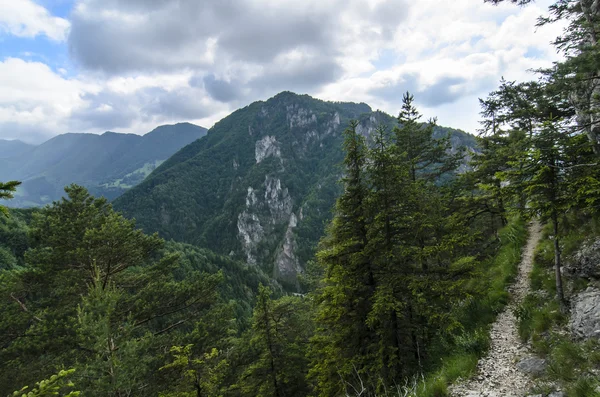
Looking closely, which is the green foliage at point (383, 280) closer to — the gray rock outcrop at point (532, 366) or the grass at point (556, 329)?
the grass at point (556, 329)

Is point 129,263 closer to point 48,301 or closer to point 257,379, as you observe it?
point 48,301

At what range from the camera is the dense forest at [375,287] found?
336 inches

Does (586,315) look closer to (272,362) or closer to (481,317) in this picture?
(481,317)

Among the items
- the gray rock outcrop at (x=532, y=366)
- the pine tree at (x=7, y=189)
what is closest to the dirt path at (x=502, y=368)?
the gray rock outcrop at (x=532, y=366)

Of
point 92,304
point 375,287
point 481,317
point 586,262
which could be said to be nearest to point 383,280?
point 375,287

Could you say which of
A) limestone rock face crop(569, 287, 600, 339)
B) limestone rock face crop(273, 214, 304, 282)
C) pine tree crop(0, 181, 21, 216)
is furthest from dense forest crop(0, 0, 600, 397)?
limestone rock face crop(273, 214, 304, 282)

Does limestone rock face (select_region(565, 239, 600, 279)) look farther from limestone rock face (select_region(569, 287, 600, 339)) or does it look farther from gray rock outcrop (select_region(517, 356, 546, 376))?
gray rock outcrop (select_region(517, 356, 546, 376))

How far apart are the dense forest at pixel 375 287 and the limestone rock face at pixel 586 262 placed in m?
0.23

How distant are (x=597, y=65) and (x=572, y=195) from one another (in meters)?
3.58

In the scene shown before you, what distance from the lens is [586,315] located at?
293 inches

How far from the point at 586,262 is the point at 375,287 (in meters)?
6.69

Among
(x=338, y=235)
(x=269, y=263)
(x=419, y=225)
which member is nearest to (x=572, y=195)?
(x=419, y=225)

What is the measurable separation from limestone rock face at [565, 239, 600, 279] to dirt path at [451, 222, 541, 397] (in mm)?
2285

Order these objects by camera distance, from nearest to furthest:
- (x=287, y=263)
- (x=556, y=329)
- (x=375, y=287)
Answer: (x=556, y=329), (x=375, y=287), (x=287, y=263)
